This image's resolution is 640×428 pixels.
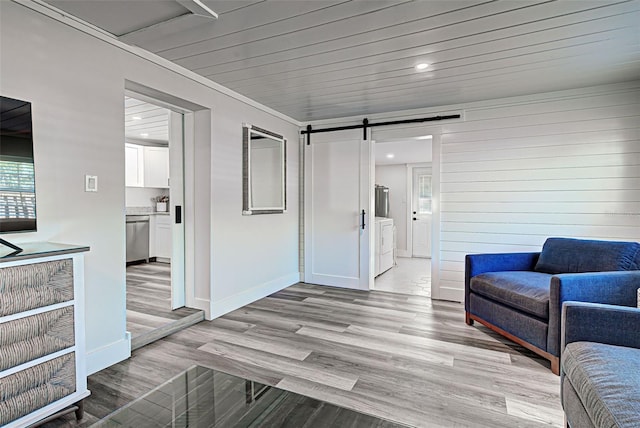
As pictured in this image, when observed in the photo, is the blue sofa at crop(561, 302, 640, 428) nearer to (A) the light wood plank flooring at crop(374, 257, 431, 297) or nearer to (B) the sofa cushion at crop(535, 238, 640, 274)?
(B) the sofa cushion at crop(535, 238, 640, 274)

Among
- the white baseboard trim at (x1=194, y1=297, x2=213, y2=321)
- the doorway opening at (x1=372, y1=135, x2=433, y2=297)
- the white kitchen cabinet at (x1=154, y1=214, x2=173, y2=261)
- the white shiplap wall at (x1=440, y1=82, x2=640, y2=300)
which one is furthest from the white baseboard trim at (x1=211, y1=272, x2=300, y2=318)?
the white kitchen cabinet at (x1=154, y1=214, x2=173, y2=261)

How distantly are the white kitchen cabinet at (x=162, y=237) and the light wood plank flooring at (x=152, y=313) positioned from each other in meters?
1.14

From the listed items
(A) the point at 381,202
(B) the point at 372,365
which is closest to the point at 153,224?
(A) the point at 381,202

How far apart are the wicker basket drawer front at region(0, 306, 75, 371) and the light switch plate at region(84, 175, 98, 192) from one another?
82 cm

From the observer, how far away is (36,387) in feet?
5.22

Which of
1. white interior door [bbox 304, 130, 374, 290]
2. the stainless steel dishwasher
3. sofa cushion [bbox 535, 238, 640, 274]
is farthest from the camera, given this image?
the stainless steel dishwasher

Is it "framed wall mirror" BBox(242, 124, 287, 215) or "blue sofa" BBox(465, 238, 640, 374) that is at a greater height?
"framed wall mirror" BBox(242, 124, 287, 215)

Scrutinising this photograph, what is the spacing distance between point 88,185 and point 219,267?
1.48 metres

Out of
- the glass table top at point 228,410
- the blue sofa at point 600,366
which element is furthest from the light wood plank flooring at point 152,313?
the blue sofa at point 600,366

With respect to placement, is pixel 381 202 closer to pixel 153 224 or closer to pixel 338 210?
pixel 338 210

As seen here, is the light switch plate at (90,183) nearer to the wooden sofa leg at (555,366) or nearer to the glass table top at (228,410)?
the glass table top at (228,410)

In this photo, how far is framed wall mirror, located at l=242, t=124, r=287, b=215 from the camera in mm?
3676

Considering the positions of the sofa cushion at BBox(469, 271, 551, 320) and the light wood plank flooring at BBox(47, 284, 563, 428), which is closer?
the light wood plank flooring at BBox(47, 284, 563, 428)

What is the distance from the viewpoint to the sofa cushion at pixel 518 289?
237 centimetres
